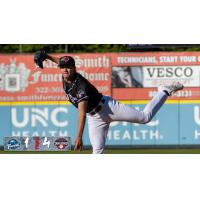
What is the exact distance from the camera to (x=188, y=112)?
56.8ft

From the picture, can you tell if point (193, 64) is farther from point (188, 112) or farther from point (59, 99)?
point (59, 99)

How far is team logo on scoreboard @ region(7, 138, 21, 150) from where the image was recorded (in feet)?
52.5

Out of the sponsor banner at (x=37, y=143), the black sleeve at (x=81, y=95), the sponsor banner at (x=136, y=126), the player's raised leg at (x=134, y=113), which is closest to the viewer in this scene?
the black sleeve at (x=81, y=95)

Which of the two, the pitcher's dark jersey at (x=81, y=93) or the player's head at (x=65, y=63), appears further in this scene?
the player's head at (x=65, y=63)

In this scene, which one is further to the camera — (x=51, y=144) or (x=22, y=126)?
(x=22, y=126)

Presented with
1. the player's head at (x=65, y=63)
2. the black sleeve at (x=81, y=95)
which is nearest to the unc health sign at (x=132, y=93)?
the player's head at (x=65, y=63)

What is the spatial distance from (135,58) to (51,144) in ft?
9.47

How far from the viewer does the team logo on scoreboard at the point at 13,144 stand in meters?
16.0

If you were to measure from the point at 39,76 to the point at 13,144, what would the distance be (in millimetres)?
1890

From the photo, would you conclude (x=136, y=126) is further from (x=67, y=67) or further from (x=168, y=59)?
(x=67, y=67)

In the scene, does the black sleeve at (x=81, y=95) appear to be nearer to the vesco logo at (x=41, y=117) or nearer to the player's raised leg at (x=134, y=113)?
the player's raised leg at (x=134, y=113)

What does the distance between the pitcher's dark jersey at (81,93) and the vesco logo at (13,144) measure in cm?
572

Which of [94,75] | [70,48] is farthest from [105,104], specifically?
[70,48]

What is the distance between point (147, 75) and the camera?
17.3 m
